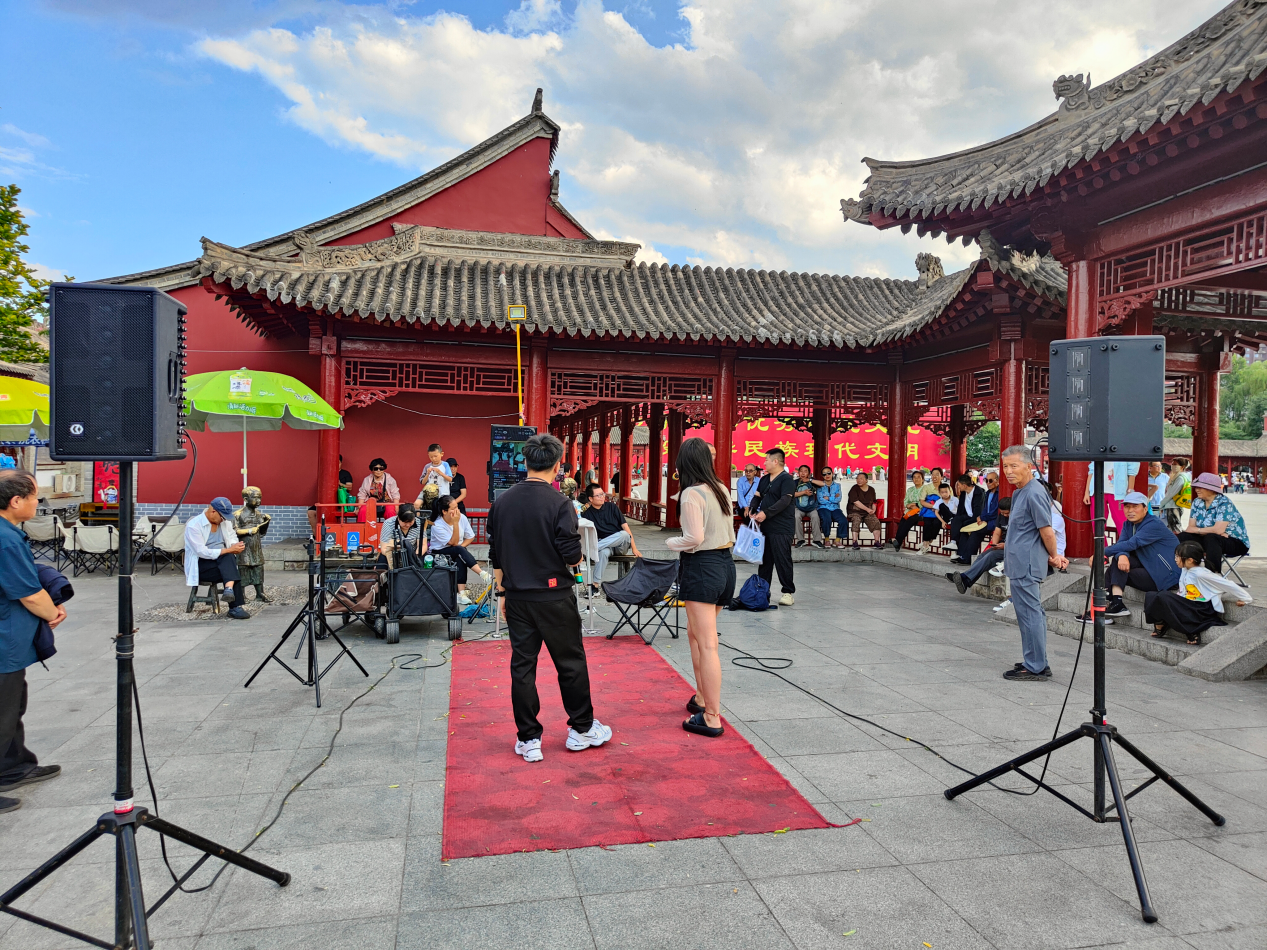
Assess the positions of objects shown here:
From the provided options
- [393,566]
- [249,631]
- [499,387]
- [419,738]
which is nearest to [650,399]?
[499,387]

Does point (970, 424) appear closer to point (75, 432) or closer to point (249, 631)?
point (249, 631)

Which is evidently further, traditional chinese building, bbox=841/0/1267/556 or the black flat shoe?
traditional chinese building, bbox=841/0/1267/556

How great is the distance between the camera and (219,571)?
7590 millimetres

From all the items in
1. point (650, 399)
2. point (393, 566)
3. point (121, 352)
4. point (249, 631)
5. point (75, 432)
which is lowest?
point (249, 631)

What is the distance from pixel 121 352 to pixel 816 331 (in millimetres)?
11402

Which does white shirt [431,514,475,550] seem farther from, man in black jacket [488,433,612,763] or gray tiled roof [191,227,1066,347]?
gray tiled roof [191,227,1066,347]

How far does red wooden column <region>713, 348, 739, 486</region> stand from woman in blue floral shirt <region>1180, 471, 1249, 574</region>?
6.63 meters

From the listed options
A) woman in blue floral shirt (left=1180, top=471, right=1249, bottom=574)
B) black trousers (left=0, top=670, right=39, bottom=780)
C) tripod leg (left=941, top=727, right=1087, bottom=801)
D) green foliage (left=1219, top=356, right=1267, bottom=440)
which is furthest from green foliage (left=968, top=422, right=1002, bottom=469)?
black trousers (left=0, top=670, right=39, bottom=780)

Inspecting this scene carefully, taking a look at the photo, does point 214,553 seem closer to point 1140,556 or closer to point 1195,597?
point 1140,556

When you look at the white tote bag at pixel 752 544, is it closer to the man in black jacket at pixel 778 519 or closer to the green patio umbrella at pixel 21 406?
the man in black jacket at pixel 778 519

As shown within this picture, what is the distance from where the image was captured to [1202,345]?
11.3 m

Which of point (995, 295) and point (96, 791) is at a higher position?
point (995, 295)

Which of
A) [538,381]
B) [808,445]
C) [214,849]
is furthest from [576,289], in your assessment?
[214,849]

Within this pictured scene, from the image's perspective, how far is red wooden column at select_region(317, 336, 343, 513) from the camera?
11.5 metres
